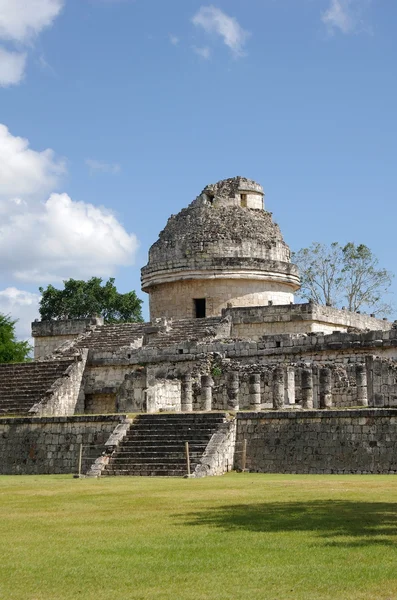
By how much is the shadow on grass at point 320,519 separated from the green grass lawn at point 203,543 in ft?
0.06

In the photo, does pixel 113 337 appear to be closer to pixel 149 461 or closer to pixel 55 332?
pixel 55 332

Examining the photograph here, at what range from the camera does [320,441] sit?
18.8m

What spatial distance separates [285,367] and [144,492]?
31.3 feet

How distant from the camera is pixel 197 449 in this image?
1917 centimetres

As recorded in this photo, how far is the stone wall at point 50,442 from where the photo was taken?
20.9m

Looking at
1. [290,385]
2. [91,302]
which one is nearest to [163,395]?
[290,385]

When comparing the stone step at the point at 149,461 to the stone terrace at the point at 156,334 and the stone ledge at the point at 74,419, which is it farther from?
the stone terrace at the point at 156,334

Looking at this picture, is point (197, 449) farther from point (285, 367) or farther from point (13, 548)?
point (13, 548)

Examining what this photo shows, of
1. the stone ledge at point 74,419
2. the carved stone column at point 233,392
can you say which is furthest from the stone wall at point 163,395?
the stone ledge at point 74,419

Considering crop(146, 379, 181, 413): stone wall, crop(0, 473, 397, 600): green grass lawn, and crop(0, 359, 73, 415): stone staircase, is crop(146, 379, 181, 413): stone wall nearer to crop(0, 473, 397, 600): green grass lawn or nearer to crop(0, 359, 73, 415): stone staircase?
crop(0, 359, 73, 415): stone staircase

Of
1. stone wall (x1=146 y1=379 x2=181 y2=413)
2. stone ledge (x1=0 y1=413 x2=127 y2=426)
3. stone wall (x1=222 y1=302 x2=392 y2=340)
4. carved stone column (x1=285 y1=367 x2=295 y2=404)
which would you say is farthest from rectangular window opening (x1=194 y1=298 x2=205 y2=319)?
stone ledge (x1=0 y1=413 x2=127 y2=426)

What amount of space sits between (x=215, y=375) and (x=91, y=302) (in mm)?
29665

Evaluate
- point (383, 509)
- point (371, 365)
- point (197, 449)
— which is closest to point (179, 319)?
point (371, 365)

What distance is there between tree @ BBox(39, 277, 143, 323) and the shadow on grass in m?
42.1
